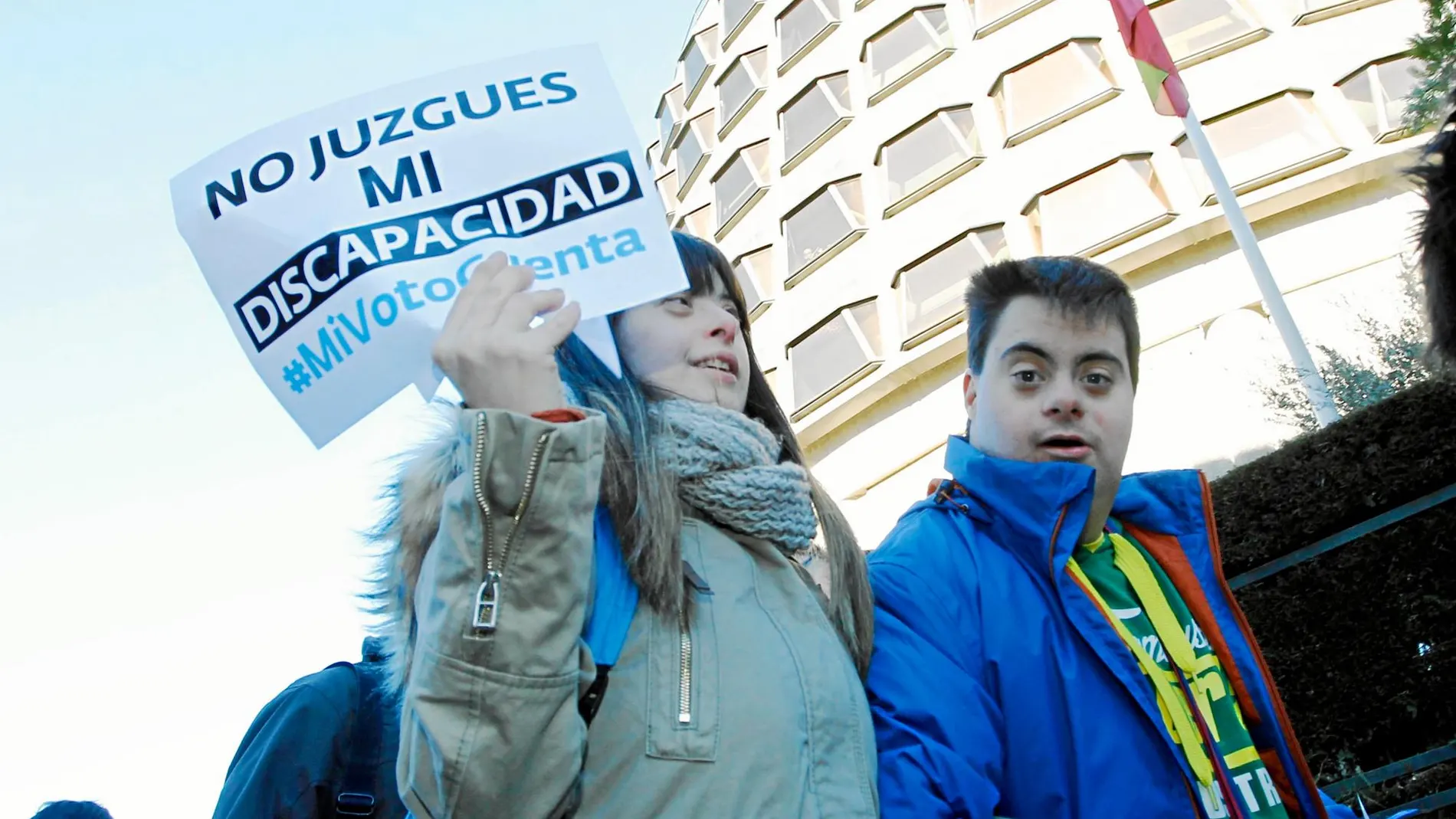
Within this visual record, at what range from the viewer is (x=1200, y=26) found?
19797 millimetres

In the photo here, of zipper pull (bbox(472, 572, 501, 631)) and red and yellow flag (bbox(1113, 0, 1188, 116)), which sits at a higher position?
red and yellow flag (bbox(1113, 0, 1188, 116))

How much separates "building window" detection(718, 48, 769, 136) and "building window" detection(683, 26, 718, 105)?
59.7 inches

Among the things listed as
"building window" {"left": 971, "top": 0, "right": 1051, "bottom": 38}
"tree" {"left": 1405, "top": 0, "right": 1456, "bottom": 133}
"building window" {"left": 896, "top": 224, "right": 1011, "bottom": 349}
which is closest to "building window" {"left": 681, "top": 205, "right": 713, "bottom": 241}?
"building window" {"left": 896, "top": 224, "right": 1011, "bottom": 349}

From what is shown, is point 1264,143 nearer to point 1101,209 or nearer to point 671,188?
point 1101,209

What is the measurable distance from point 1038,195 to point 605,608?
63.6ft

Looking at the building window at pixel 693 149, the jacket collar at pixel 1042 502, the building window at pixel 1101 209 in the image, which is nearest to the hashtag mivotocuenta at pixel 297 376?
the jacket collar at pixel 1042 502

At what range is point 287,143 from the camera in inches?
83.0

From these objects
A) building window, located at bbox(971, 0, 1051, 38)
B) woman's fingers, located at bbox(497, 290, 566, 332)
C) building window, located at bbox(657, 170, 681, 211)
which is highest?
building window, located at bbox(657, 170, 681, 211)

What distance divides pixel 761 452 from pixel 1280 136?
18.6 meters

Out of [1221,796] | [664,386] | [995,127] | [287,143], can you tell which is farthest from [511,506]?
[995,127]

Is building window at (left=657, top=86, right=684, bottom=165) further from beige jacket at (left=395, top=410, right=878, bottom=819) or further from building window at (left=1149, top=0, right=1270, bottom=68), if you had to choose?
beige jacket at (left=395, top=410, right=878, bottom=819)

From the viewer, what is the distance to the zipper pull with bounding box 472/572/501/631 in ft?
5.10

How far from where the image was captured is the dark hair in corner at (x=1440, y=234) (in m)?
2.16

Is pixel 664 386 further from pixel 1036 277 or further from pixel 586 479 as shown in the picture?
pixel 1036 277
